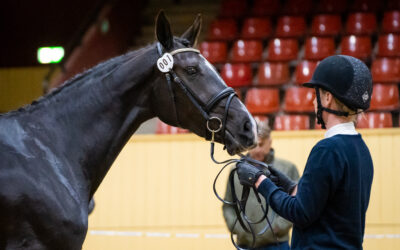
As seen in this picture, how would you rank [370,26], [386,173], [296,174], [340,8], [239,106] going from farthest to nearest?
[340,8]
[370,26]
[386,173]
[296,174]
[239,106]

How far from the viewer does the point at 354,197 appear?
7.41 ft

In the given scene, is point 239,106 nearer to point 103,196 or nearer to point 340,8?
point 103,196

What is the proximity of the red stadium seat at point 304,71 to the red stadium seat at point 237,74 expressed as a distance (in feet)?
2.33

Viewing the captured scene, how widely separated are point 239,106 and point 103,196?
3.77 meters

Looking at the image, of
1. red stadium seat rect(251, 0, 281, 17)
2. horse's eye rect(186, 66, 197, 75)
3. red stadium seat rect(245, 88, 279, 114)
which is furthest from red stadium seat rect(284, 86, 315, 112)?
horse's eye rect(186, 66, 197, 75)

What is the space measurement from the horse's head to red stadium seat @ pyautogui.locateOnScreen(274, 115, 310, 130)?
4311mm

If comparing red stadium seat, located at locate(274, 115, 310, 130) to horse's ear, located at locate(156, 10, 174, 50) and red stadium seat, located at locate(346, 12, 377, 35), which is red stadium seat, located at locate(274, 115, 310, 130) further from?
horse's ear, located at locate(156, 10, 174, 50)

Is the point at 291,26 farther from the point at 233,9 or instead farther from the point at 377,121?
the point at 377,121

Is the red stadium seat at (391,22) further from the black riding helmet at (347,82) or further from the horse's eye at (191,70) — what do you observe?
the black riding helmet at (347,82)

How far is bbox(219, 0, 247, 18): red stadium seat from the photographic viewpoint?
10375 millimetres

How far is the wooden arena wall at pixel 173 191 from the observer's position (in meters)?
6.11

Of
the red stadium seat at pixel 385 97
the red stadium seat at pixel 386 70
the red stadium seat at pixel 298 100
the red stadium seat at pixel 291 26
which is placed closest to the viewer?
the red stadium seat at pixel 385 97

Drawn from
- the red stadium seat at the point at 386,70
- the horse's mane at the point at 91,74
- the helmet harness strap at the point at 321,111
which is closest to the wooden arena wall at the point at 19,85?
the red stadium seat at the point at 386,70

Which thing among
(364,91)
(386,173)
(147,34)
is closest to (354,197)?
(364,91)
